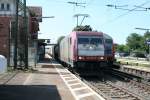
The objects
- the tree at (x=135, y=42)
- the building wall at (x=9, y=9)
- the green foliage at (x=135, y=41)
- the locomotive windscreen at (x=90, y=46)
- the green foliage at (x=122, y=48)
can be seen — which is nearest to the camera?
the locomotive windscreen at (x=90, y=46)

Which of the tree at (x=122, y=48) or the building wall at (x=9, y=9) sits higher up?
the building wall at (x=9, y=9)

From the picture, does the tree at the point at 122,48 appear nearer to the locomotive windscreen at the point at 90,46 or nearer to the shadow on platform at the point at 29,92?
the locomotive windscreen at the point at 90,46

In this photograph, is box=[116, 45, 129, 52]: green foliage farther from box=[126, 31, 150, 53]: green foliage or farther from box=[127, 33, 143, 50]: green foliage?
box=[127, 33, 143, 50]: green foliage

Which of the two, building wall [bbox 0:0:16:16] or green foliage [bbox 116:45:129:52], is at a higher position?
building wall [bbox 0:0:16:16]

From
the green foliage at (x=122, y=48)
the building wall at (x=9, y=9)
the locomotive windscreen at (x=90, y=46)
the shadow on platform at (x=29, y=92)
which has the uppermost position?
the building wall at (x=9, y=9)

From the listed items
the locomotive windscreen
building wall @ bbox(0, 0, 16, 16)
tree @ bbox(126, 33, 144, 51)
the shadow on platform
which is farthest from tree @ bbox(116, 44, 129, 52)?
the shadow on platform

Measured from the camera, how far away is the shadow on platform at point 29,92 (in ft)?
57.7

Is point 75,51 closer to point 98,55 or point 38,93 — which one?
point 98,55

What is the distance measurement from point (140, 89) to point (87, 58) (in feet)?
22.8

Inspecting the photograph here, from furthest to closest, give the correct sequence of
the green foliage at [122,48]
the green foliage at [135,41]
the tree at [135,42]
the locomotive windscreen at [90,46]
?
the green foliage at [122,48] → the green foliage at [135,41] → the tree at [135,42] → the locomotive windscreen at [90,46]

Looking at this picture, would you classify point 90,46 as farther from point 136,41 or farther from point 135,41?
point 135,41

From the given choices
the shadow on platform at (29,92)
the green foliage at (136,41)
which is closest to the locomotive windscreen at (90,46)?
the shadow on platform at (29,92)

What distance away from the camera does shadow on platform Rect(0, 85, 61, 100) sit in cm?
1759

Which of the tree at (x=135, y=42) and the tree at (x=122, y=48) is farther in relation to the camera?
the tree at (x=122, y=48)
